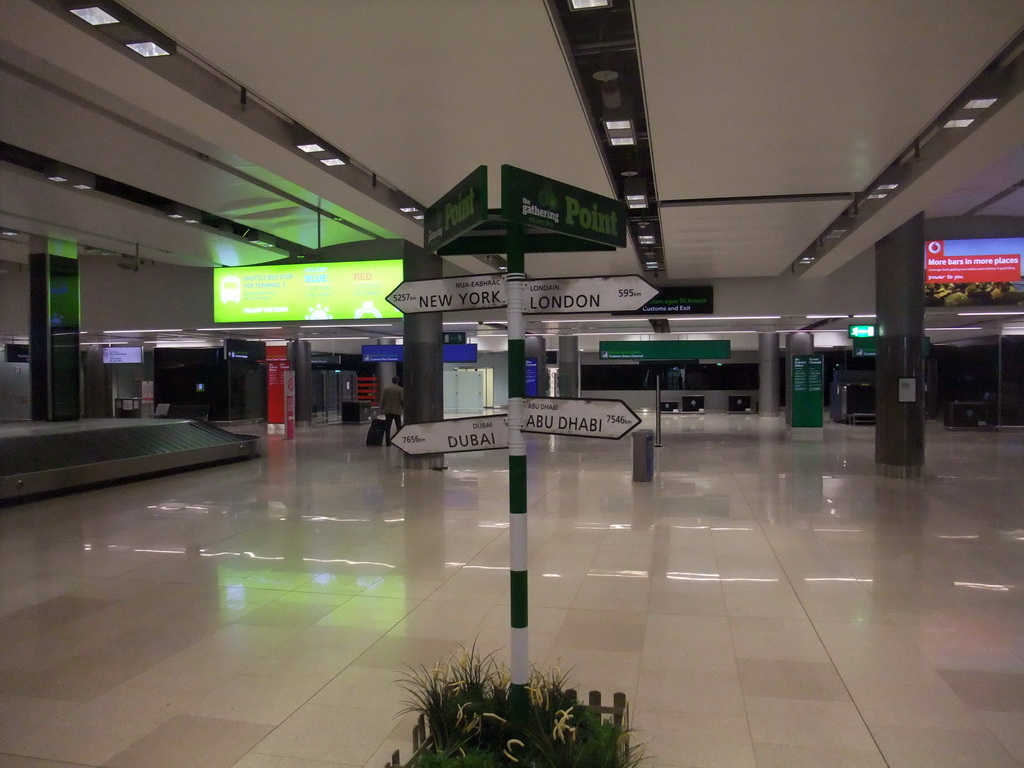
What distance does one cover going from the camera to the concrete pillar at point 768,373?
96.6 ft

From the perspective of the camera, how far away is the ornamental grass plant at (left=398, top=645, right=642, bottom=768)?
8.58 feet

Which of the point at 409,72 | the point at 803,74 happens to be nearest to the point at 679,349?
the point at 803,74

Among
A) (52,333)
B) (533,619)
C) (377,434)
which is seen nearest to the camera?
(533,619)

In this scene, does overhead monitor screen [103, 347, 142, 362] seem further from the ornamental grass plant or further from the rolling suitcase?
the ornamental grass plant

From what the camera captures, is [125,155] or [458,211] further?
[125,155]

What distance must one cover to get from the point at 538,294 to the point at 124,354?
29.9m

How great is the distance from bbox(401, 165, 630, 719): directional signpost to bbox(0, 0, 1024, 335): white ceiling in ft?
7.06

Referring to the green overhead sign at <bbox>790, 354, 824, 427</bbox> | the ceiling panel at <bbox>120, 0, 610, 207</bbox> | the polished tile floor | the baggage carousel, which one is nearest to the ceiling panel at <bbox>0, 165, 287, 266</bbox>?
the baggage carousel

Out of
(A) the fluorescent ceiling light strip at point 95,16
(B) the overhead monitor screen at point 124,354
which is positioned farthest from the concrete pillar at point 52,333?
(B) the overhead monitor screen at point 124,354

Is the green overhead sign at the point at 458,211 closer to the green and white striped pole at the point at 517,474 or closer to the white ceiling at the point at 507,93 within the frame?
the green and white striped pole at the point at 517,474

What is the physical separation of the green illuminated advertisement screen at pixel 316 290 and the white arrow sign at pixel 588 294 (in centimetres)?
1100

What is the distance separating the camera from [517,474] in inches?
112

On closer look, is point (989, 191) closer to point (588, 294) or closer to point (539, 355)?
point (588, 294)

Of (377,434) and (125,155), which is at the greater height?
(125,155)
